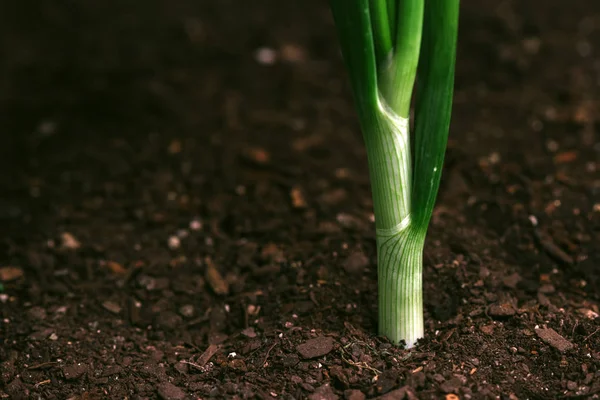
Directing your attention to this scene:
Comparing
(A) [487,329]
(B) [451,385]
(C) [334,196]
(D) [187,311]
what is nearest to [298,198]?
(C) [334,196]

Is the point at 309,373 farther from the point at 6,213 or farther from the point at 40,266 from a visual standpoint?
the point at 6,213

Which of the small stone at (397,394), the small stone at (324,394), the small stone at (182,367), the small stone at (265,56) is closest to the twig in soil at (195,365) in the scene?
the small stone at (182,367)

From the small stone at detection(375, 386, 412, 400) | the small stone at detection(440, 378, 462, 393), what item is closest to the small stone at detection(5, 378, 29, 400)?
the small stone at detection(375, 386, 412, 400)

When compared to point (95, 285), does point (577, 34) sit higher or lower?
higher

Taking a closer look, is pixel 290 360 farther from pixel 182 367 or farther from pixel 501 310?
pixel 501 310

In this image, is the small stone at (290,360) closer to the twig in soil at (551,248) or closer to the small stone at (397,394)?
the small stone at (397,394)

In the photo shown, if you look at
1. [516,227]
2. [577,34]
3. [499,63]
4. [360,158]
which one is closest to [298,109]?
[360,158]
